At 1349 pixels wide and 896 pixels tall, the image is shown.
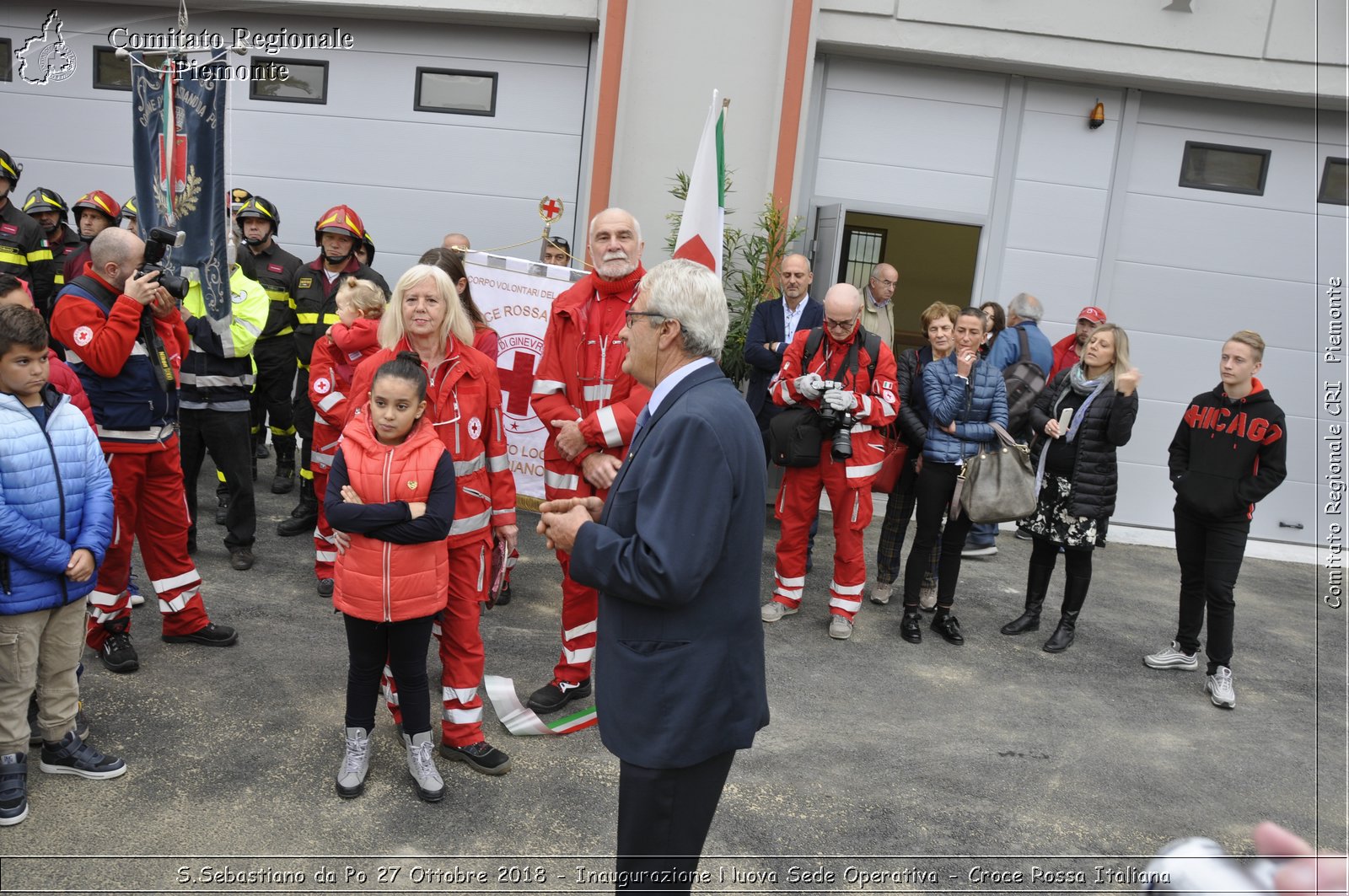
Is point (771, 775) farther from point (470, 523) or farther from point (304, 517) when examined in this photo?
point (304, 517)

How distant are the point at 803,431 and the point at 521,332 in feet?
6.74

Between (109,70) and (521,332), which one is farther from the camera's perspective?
(109,70)

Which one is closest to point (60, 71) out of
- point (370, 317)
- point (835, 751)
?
point (370, 317)

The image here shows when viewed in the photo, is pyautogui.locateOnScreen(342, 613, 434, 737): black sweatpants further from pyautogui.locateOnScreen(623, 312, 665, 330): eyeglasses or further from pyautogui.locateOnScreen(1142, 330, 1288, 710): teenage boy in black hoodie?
pyautogui.locateOnScreen(1142, 330, 1288, 710): teenage boy in black hoodie

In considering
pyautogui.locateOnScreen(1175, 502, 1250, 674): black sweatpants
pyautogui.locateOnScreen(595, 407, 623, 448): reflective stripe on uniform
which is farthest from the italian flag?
pyautogui.locateOnScreen(1175, 502, 1250, 674): black sweatpants

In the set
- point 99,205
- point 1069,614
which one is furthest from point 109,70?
point 1069,614

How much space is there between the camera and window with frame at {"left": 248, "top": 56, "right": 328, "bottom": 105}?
898 cm

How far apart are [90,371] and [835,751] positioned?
3806 millimetres

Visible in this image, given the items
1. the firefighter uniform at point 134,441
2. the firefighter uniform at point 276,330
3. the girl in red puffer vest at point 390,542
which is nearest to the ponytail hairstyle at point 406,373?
the girl in red puffer vest at point 390,542

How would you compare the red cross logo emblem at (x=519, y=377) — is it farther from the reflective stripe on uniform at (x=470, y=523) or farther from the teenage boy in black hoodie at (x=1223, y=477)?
the teenage boy in black hoodie at (x=1223, y=477)

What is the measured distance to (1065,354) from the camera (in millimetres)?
8445

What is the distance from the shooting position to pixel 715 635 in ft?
7.77

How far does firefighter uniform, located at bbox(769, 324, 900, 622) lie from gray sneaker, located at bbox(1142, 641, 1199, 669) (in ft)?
6.00

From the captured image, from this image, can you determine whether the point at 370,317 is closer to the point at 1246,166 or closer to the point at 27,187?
the point at 27,187
